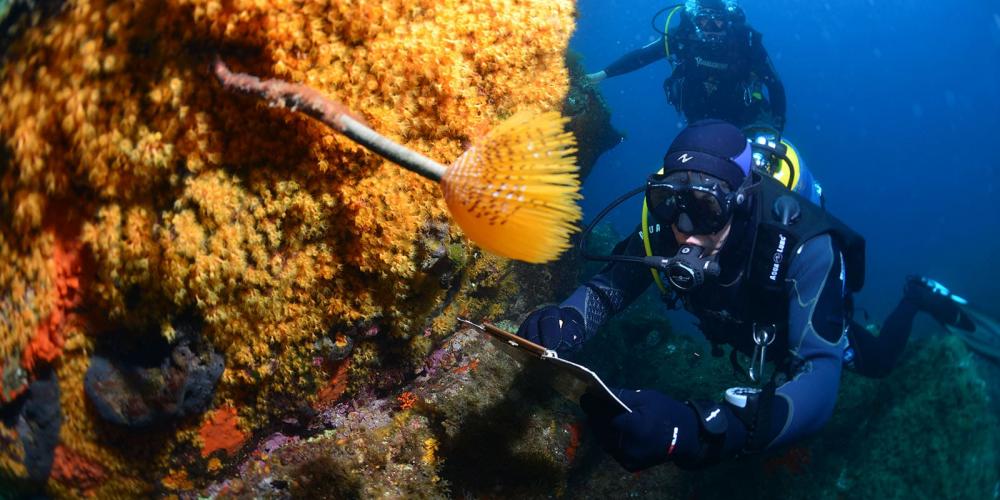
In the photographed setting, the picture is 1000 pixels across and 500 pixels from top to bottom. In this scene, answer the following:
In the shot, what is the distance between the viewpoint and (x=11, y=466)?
2100 millimetres

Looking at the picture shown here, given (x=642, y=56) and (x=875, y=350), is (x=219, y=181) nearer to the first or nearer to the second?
(x=875, y=350)

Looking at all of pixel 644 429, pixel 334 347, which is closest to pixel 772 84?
pixel 644 429

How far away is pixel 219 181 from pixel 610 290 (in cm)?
295

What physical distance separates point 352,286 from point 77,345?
1.19 m

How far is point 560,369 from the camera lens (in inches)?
87.5

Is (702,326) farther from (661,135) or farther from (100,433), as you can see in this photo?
(661,135)

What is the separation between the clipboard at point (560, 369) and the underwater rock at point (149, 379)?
1.33 meters

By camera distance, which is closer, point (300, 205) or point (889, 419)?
point (300, 205)

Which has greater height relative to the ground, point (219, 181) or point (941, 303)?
point (219, 181)

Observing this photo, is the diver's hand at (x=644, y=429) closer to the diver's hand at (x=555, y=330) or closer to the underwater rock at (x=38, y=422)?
the diver's hand at (x=555, y=330)

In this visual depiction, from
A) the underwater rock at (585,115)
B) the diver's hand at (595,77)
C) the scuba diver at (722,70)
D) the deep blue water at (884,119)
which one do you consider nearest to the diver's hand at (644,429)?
the underwater rock at (585,115)

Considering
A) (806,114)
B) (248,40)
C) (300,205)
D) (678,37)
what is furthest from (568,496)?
(806,114)

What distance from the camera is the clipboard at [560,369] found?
2066mm

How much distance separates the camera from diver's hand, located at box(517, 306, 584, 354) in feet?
10.3
